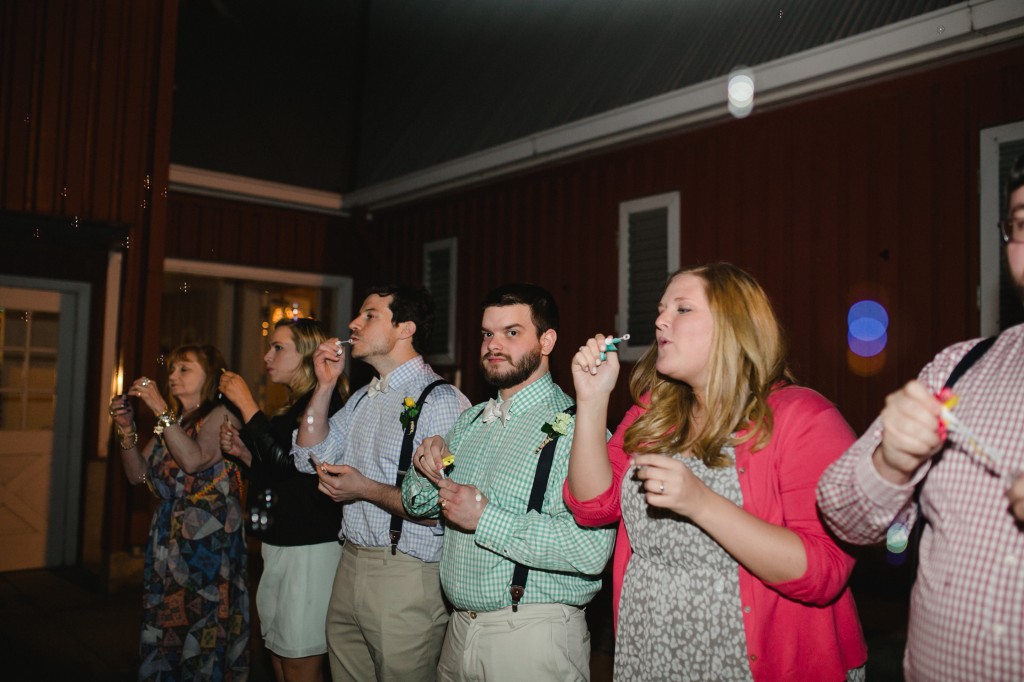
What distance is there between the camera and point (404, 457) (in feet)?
10.9

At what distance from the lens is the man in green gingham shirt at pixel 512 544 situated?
→ 2436mm

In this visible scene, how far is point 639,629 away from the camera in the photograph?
6.90 ft

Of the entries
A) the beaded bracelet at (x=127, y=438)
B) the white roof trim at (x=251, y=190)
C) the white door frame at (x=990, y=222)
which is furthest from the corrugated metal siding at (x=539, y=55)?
the beaded bracelet at (x=127, y=438)

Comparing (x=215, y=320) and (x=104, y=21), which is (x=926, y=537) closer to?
(x=104, y=21)

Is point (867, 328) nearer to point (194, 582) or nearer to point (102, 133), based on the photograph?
point (194, 582)

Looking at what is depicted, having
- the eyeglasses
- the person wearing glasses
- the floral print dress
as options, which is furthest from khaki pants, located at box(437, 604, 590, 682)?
the floral print dress

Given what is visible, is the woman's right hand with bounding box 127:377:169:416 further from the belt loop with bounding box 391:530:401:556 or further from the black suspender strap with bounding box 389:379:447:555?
the belt loop with bounding box 391:530:401:556

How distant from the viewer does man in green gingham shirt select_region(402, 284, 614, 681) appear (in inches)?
95.9

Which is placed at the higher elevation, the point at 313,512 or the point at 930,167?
the point at 930,167

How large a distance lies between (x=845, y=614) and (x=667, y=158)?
5.46 m

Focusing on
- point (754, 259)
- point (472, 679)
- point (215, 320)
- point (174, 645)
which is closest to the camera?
point (472, 679)

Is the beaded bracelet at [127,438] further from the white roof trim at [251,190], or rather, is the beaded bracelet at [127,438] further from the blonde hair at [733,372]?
the white roof trim at [251,190]

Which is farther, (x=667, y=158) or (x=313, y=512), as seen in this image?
(x=667, y=158)

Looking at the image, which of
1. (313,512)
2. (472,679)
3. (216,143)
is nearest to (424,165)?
(216,143)
